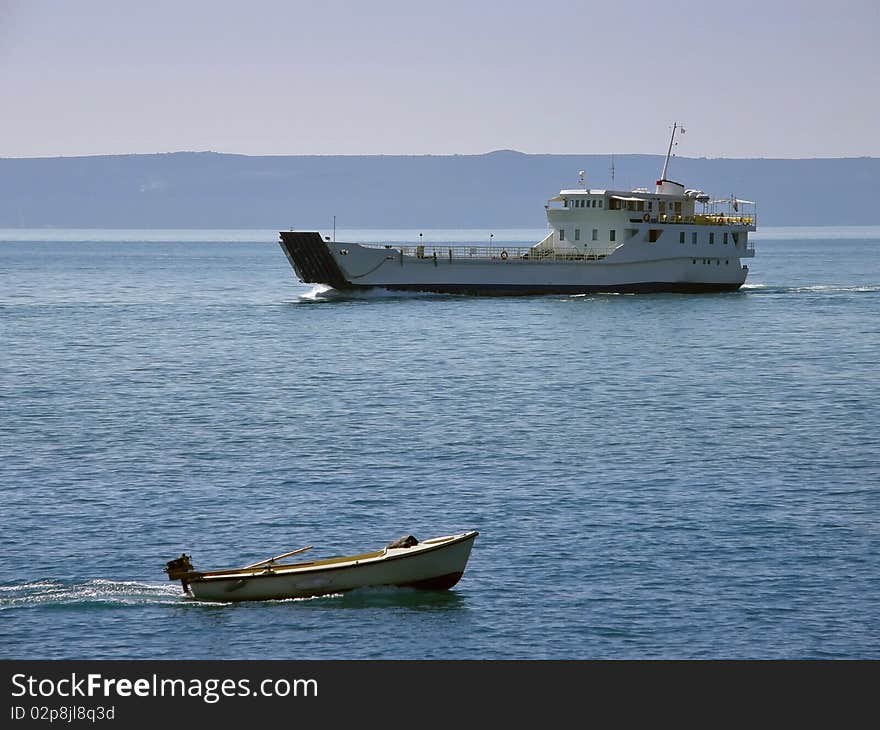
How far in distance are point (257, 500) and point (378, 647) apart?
13332 millimetres

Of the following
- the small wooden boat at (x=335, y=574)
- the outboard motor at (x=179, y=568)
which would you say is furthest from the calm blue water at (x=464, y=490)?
the outboard motor at (x=179, y=568)

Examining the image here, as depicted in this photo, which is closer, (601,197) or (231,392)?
(231,392)

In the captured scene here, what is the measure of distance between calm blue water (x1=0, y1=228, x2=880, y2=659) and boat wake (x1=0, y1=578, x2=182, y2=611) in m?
0.07

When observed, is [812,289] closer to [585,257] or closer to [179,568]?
[585,257]

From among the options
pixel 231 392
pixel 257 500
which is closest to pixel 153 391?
pixel 231 392

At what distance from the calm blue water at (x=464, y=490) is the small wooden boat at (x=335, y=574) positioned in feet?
1.24

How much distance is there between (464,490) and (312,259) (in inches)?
2714

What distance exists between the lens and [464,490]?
1663 inches

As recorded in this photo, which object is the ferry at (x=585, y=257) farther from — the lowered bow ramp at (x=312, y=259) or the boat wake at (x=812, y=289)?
the boat wake at (x=812, y=289)

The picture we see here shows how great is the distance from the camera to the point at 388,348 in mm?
87125

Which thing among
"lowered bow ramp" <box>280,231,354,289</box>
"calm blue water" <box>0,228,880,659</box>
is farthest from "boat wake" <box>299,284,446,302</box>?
"calm blue water" <box>0,228,880,659</box>

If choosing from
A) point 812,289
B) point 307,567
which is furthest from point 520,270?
point 307,567
